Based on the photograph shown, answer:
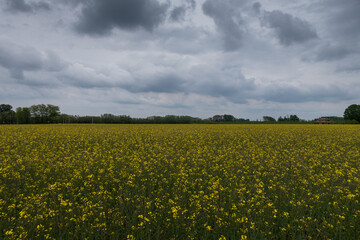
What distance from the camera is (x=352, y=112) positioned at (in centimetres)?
10031

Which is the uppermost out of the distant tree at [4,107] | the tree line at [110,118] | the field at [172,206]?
the distant tree at [4,107]

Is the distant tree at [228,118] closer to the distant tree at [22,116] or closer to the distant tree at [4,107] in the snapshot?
the distant tree at [22,116]

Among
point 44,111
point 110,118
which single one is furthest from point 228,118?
point 44,111

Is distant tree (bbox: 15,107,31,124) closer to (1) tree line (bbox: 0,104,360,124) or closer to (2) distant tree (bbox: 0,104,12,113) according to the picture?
(1) tree line (bbox: 0,104,360,124)

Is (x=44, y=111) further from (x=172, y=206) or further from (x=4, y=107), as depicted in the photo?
(x=172, y=206)

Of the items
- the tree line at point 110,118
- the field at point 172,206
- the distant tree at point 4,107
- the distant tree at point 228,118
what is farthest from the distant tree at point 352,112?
the distant tree at point 4,107

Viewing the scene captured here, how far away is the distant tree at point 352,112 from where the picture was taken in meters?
98.6

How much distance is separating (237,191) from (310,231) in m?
2.19

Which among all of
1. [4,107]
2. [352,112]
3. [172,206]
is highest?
[4,107]

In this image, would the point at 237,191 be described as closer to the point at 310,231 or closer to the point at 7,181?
the point at 310,231

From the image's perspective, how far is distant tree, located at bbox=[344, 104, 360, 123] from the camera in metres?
98.6

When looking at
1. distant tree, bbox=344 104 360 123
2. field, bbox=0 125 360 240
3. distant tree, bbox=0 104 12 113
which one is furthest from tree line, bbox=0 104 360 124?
field, bbox=0 125 360 240

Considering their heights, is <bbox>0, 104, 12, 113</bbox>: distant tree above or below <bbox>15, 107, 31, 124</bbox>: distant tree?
above

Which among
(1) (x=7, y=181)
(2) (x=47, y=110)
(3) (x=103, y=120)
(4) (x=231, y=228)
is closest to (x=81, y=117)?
(3) (x=103, y=120)
